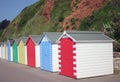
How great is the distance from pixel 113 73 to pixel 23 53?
13788mm

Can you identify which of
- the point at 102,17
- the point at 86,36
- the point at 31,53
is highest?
the point at 102,17

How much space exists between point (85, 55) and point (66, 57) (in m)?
1.61

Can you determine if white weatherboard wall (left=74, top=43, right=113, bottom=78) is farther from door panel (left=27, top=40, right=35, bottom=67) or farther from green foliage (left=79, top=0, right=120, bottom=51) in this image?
door panel (left=27, top=40, right=35, bottom=67)

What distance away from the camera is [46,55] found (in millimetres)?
22219

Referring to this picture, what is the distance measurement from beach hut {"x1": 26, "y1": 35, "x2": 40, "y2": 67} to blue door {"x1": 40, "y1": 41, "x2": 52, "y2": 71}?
2303 mm

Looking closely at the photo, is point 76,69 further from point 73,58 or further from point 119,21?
point 119,21

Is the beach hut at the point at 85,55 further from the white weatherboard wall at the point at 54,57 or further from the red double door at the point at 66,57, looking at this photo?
the white weatherboard wall at the point at 54,57

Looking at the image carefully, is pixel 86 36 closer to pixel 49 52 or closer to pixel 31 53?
pixel 49 52

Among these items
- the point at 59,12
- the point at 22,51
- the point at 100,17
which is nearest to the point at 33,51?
the point at 22,51

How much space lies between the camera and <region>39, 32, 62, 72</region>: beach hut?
21203mm

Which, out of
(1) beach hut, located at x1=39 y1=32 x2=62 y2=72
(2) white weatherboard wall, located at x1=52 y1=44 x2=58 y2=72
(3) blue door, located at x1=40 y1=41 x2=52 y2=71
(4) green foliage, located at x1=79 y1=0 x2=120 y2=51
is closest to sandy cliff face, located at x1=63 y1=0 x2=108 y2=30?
(4) green foliage, located at x1=79 y1=0 x2=120 y2=51

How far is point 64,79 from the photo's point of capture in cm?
1709

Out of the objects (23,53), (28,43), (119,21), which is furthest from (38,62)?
(119,21)

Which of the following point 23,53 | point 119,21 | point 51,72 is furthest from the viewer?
point 23,53
